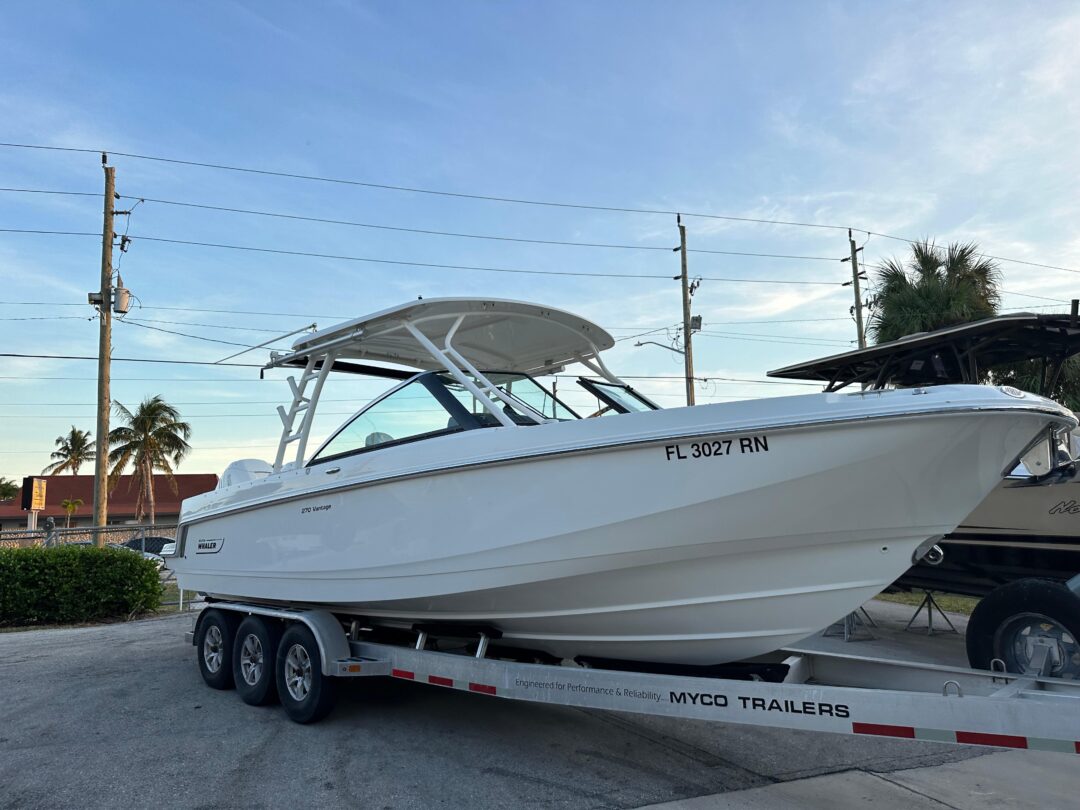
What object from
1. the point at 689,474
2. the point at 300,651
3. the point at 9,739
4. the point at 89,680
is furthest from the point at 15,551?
the point at 689,474

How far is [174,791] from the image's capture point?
A: 4.43 meters

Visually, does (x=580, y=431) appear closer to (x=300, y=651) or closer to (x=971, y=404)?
(x=971, y=404)

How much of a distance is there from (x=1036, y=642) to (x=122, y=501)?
161 feet

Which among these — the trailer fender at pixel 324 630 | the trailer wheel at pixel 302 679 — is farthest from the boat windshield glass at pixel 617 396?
the trailer wheel at pixel 302 679

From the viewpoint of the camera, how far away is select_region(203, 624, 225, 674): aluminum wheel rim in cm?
716

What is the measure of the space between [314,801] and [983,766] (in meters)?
3.90

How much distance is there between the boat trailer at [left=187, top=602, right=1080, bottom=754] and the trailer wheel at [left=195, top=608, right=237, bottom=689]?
0.25m

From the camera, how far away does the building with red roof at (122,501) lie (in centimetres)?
4450

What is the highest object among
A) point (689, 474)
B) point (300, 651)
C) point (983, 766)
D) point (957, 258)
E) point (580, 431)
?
point (957, 258)

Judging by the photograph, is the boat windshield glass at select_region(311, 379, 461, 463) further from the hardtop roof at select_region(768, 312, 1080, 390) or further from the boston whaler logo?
the hardtop roof at select_region(768, 312, 1080, 390)

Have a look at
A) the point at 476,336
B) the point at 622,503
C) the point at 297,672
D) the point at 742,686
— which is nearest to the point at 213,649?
the point at 297,672

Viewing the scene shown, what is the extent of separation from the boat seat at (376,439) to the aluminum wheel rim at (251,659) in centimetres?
211

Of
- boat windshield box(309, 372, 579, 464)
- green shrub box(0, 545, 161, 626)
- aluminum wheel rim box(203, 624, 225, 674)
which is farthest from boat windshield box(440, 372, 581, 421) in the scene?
green shrub box(0, 545, 161, 626)

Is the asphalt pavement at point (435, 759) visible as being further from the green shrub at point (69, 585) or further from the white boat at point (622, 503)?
the green shrub at point (69, 585)
